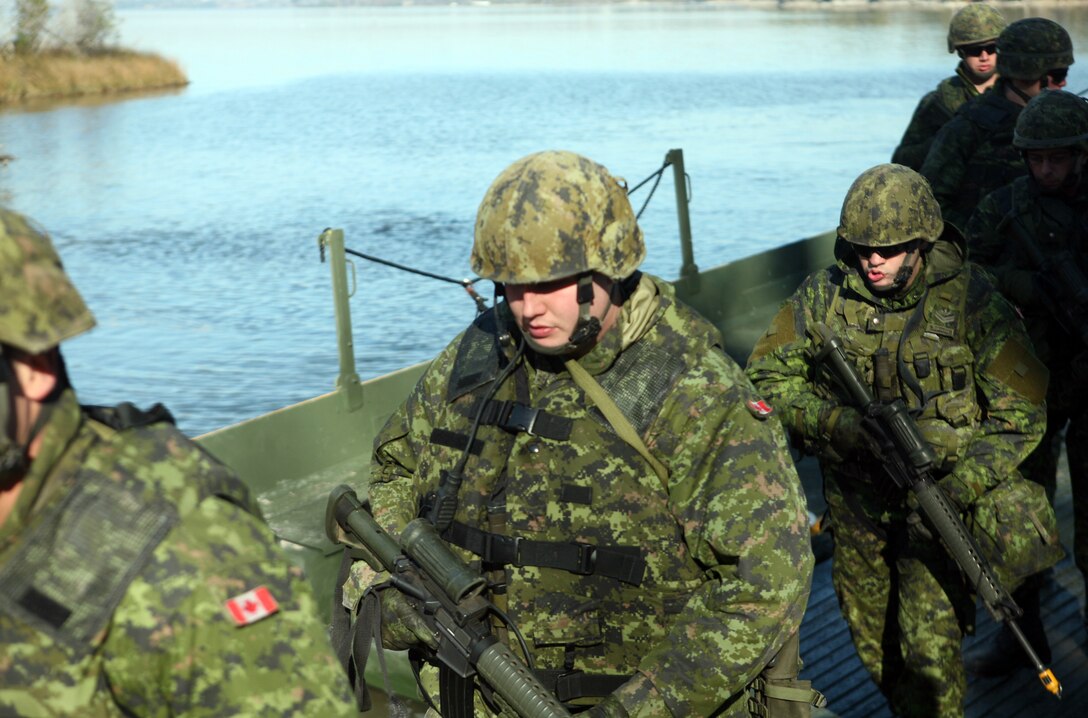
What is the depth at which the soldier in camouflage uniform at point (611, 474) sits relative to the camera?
11.0ft

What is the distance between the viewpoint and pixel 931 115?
9.44 metres

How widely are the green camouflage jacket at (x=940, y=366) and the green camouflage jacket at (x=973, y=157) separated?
8.45 ft

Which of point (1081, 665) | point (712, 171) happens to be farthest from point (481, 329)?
point (712, 171)

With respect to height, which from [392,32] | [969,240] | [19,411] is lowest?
[392,32]

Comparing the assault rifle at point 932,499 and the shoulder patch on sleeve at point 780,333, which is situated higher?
the shoulder patch on sleeve at point 780,333

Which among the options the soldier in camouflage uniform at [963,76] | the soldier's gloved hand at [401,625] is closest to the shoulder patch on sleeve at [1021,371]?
the soldier's gloved hand at [401,625]

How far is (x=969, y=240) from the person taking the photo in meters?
7.04

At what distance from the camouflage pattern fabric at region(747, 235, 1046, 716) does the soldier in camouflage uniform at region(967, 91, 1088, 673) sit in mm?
1173

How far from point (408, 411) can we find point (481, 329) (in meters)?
0.31

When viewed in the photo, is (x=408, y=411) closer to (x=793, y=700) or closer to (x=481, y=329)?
(x=481, y=329)

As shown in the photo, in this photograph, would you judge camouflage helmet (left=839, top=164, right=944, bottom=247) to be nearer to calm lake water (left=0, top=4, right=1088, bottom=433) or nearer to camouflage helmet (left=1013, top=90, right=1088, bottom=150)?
camouflage helmet (left=1013, top=90, right=1088, bottom=150)

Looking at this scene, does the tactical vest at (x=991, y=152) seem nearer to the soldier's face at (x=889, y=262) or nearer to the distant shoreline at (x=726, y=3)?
the soldier's face at (x=889, y=262)

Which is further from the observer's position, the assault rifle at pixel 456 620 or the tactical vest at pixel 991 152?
the tactical vest at pixel 991 152

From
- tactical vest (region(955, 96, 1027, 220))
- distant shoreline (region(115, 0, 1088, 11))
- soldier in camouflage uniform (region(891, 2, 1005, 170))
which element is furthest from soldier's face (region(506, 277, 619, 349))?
distant shoreline (region(115, 0, 1088, 11))
